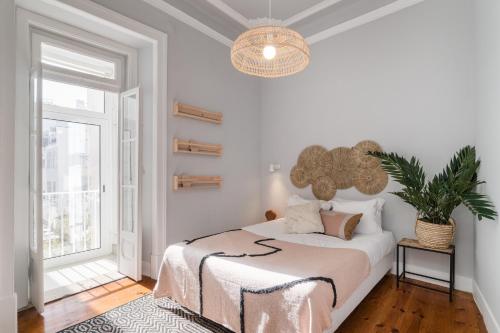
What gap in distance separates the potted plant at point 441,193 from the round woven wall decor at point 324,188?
0.91 m

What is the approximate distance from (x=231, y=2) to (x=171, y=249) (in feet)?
9.71

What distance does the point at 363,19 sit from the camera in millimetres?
3346

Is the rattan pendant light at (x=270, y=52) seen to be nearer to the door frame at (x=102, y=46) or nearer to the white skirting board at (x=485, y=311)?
the door frame at (x=102, y=46)

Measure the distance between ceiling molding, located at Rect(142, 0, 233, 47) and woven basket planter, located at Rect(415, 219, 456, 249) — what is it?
3.28 metres

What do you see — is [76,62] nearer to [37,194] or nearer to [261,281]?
[37,194]

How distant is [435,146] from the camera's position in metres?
2.87

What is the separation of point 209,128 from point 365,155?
6.57 feet

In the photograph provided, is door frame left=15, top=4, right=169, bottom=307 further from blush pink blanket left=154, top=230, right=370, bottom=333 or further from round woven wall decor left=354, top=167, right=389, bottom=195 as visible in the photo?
round woven wall decor left=354, top=167, right=389, bottom=195

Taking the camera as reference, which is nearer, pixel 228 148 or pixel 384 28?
pixel 384 28

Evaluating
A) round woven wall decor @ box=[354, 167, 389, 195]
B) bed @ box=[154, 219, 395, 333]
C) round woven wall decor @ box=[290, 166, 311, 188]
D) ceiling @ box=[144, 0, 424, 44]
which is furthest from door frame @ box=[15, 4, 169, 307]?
round woven wall decor @ box=[354, 167, 389, 195]

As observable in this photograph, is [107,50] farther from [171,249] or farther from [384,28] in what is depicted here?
[384,28]

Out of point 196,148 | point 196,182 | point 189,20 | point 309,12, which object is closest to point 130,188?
point 196,182

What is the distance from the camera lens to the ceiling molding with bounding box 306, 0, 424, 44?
307 cm

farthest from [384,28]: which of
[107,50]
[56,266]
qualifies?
[56,266]
